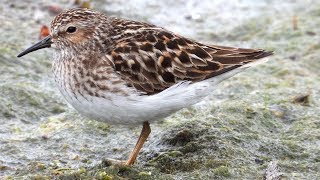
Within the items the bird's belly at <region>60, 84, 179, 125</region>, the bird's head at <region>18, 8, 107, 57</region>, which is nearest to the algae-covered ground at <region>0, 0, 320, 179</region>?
the bird's belly at <region>60, 84, 179, 125</region>

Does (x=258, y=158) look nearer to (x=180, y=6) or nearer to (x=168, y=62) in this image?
(x=168, y=62)

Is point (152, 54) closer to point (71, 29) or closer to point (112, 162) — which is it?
point (71, 29)

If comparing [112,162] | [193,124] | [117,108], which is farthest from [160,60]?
[112,162]

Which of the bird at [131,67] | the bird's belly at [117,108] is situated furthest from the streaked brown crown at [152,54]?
the bird's belly at [117,108]

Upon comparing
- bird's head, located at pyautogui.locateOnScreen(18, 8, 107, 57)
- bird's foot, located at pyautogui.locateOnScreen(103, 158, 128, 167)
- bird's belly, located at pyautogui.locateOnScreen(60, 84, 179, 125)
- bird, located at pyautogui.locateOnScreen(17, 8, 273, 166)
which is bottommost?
bird's foot, located at pyautogui.locateOnScreen(103, 158, 128, 167)

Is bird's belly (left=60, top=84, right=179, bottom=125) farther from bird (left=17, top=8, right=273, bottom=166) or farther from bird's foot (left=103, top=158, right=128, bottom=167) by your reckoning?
bird's foot (left=103, top=158, right=128, bottom=167)

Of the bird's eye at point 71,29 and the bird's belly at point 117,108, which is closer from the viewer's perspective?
the bird's belly at point 117,108

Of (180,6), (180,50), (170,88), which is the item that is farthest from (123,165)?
(180,6)

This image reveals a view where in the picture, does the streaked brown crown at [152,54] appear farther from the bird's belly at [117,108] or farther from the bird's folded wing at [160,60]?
the bird's belly at [117,108]

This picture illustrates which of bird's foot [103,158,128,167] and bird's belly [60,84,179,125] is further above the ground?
bird's belly [60,84,179,125]
